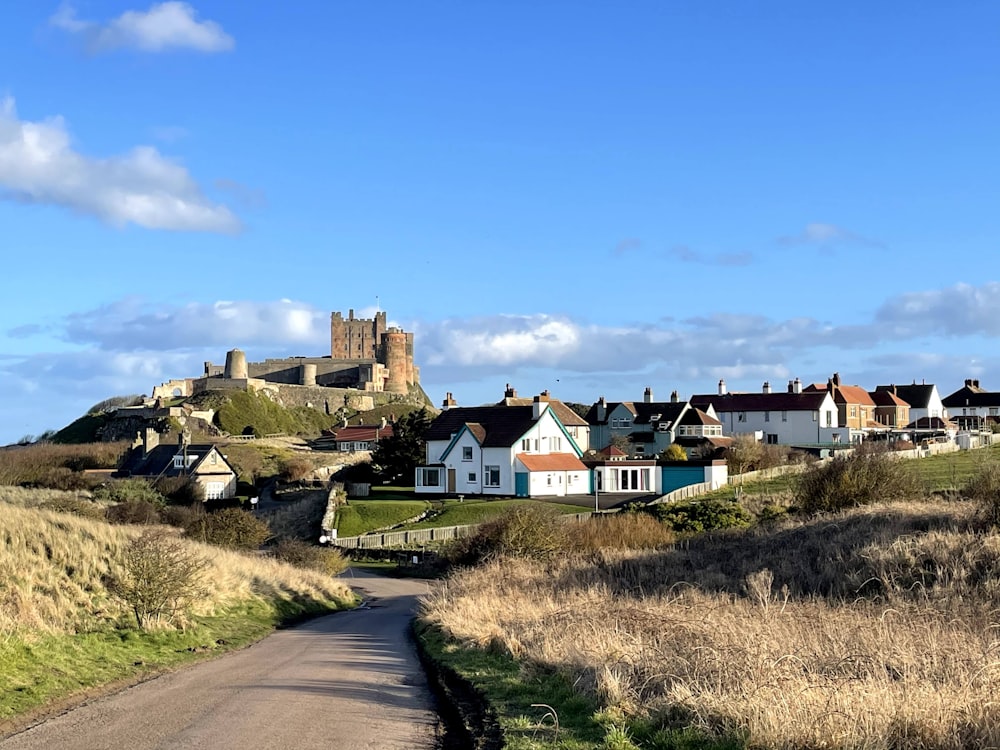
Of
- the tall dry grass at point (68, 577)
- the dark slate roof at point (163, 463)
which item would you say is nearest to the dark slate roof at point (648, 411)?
the dark slate roof at point (163, 463)

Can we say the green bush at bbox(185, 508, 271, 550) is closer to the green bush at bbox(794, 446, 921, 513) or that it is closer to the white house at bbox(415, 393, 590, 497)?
the white house at bbox(415, 393, 590, 497)

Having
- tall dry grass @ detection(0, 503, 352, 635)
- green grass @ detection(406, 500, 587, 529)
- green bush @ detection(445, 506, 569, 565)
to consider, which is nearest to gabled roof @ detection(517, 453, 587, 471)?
green grass @ detection(406, 500, 587, 529)

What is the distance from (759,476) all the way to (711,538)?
88.3 ft

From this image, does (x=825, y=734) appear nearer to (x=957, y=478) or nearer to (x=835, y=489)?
(x=835, y=489)

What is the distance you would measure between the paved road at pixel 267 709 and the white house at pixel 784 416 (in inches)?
2875

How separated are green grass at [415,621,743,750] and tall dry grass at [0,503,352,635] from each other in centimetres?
679

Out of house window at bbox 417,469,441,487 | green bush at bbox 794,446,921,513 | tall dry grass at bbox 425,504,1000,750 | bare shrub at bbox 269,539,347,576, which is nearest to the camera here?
tall dry grass at bbox 425,504,1000,750

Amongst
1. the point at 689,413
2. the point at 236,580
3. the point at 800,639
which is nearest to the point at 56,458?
the point at 689,413

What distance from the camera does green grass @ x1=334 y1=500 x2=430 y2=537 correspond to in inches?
2254

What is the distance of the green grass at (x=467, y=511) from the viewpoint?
178 feet

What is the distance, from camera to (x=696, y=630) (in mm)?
13656

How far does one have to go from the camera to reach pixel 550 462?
62844 millimetres

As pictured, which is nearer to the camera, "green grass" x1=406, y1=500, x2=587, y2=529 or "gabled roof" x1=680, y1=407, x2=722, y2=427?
"green grass" x1=406, y1=500, x2=587, y2=529

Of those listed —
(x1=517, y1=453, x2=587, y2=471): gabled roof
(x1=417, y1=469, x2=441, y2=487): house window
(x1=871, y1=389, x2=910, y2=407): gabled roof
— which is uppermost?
(x1=871, y1=389, x2=910, y2=407): gabled roof
